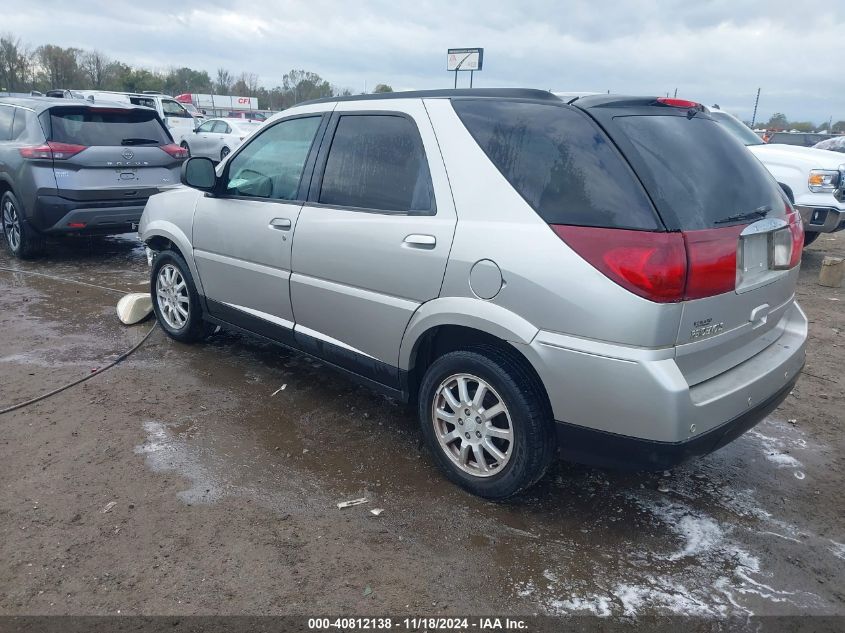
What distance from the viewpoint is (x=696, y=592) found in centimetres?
253

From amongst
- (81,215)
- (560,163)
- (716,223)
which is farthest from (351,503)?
(81,215)

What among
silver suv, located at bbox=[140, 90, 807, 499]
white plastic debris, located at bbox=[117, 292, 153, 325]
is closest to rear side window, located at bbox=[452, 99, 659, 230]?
silver suv, located at bbox=[140, 90, 807, 499]

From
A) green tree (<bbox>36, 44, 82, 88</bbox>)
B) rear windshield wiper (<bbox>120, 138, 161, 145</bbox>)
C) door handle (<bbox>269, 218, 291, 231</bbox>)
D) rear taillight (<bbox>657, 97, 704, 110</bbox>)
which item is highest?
green tree (<bbox>36, 44, 82, 88</bbox>)

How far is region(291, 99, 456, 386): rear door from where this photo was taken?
3.10 metres

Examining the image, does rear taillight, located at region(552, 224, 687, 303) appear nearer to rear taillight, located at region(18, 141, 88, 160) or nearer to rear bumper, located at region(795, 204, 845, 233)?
rear bumper, located at region(795, 204, 845, 233)

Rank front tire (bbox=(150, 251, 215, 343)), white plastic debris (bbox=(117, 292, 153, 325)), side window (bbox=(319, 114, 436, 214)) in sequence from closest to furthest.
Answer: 1. side window (bbox=(319, 114, 436, 214))
2. front tire (bbox=(150, 251, 215, 343))
3. white plastic debris (bbox=(117, 292, 153, 325))

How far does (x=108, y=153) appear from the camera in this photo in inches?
289

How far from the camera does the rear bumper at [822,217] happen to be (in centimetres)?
762

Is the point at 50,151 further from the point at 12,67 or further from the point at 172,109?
the point at 12,67

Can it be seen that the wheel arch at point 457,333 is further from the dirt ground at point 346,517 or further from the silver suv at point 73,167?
the silver suv at point 73,167

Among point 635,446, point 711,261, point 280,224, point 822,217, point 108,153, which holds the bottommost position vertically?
point 635,446

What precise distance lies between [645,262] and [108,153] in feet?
22.6

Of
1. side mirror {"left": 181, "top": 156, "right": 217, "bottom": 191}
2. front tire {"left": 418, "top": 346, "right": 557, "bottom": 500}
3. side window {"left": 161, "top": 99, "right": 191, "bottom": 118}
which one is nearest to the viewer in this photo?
front tire {"left": 418, "top": 346, "right": 557, "bottom": 500}

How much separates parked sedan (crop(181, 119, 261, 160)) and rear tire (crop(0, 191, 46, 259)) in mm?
13244
